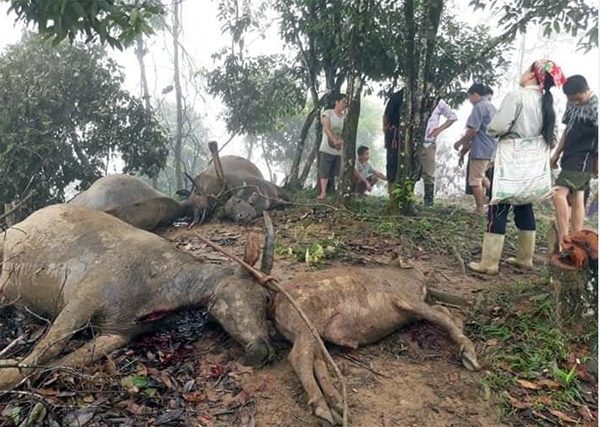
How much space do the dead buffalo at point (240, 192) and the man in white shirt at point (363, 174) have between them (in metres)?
2.36

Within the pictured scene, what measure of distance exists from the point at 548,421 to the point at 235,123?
10213 mm

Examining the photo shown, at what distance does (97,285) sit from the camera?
342 cm

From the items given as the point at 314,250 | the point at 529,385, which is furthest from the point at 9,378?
the point at 529,385

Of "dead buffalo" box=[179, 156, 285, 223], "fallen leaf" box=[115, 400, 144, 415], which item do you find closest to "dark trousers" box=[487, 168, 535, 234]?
"dead buffalo" box=[179, 156, 285, 223]

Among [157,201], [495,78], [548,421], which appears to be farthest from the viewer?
[495,78]

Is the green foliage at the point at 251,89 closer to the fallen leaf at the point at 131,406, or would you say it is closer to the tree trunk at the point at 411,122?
the tree trunk at the point at 411,122

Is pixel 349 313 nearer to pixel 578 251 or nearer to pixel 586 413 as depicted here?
pixel 586 413

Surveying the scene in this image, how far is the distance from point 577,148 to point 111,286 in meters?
4.27

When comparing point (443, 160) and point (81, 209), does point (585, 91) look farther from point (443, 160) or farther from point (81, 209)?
A: point (443, 160)

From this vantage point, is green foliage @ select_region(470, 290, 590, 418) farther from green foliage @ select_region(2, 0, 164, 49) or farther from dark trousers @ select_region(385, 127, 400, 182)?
dark trousers @ select_region(385, 127, 400, 182)

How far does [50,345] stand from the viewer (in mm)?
2586

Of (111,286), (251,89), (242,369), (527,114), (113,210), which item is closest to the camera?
(242,369)

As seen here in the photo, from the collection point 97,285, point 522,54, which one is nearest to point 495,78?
point 97,285

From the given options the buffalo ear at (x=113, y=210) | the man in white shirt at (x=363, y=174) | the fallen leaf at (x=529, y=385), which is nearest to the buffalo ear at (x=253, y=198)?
the buffalo ear at (x=113, y=210)
